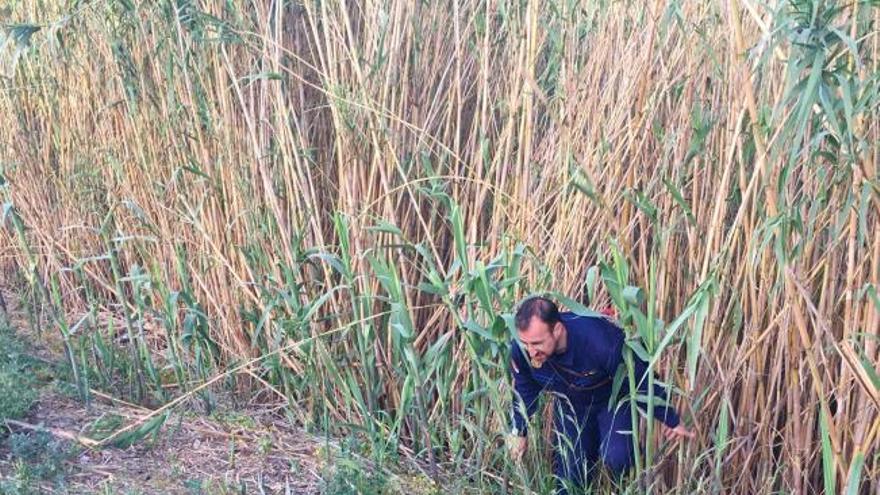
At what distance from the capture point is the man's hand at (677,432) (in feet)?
9.33

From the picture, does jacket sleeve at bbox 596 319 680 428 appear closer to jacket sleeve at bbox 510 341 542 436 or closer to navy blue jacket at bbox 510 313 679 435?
navy blue jacket at bbox 510 313 679 435

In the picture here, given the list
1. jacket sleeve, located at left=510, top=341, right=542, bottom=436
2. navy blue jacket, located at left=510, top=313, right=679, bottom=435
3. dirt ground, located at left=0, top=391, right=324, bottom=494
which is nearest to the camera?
navy blue jacket, located at left=510, top=313, right=679, bottom=435

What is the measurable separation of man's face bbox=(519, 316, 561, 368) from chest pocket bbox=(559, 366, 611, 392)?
0.21m

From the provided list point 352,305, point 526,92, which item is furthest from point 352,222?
point 526,92

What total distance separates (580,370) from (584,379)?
6 centimetres

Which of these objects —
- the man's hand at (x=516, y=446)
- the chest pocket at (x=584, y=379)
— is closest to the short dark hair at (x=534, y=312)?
the chest pocket at (x=584, y=379)

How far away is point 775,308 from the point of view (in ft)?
9.04

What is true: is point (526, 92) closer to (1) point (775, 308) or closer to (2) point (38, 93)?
(1) point (775, 308)

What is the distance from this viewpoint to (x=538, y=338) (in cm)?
282

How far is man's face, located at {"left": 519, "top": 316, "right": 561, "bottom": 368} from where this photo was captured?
2.81 metres

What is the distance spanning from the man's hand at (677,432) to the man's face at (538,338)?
0.40 m

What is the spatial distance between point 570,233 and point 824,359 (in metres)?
0.87

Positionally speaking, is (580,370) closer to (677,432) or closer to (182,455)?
(677,432)

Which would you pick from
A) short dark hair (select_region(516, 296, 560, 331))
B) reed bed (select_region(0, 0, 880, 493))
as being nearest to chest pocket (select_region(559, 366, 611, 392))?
reed bed (select_region(0, 0, 880, 493))
